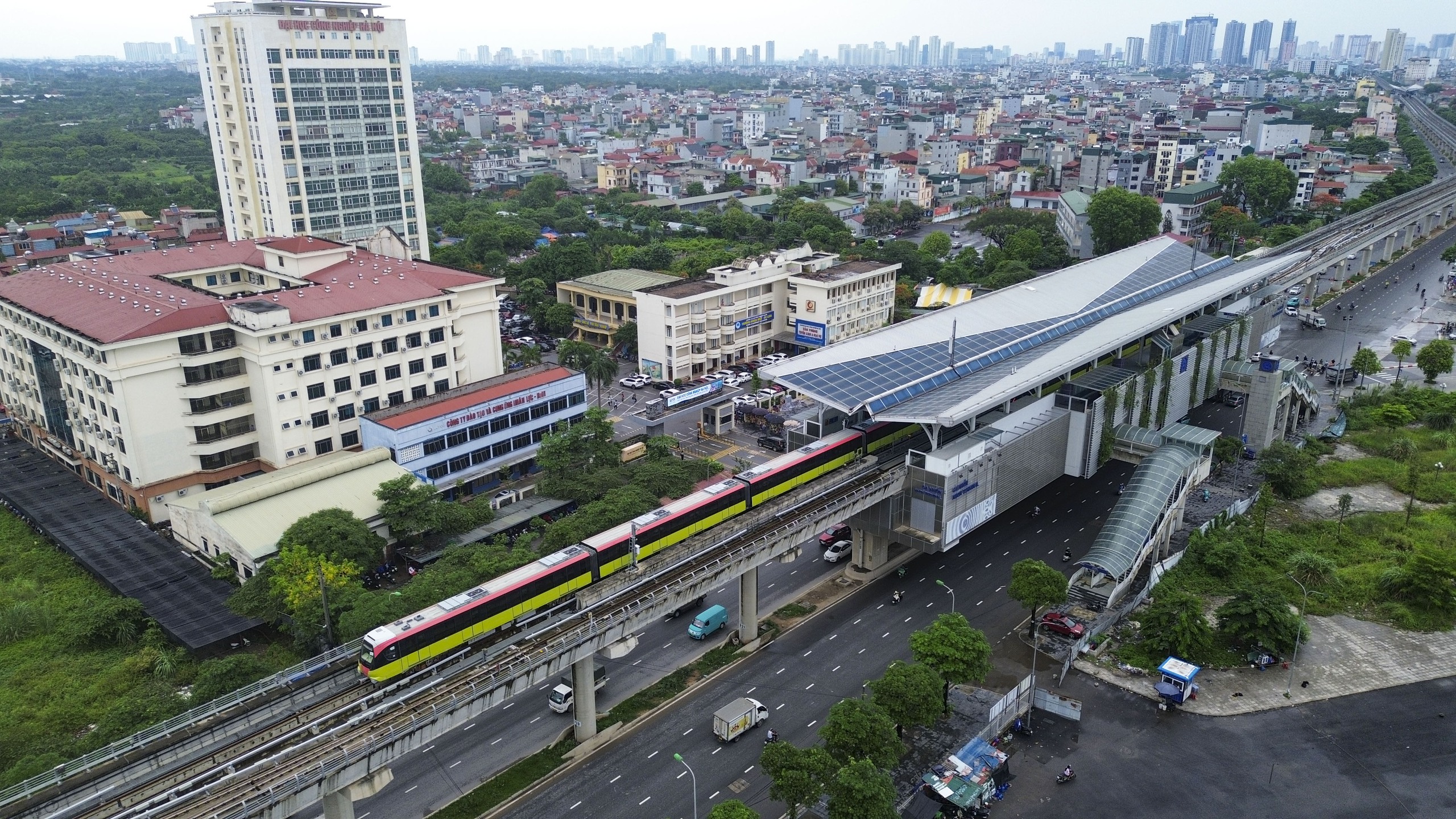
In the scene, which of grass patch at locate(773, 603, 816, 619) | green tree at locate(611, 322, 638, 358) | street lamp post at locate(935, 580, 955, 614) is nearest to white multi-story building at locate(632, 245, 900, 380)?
green tree at locate(611, 322, 638, 358)

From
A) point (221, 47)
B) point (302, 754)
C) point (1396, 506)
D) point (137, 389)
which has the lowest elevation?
point (1396, 506)

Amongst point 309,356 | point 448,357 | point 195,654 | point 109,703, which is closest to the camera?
point 109,703

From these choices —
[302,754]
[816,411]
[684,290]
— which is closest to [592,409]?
[816,411]

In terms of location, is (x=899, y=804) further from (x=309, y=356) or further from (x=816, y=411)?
(x=309, y=356)

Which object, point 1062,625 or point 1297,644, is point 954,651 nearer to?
point 1062,625

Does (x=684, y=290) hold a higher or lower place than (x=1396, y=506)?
higher

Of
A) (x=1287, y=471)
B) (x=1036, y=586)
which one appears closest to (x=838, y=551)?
(x=1036, y=586)
